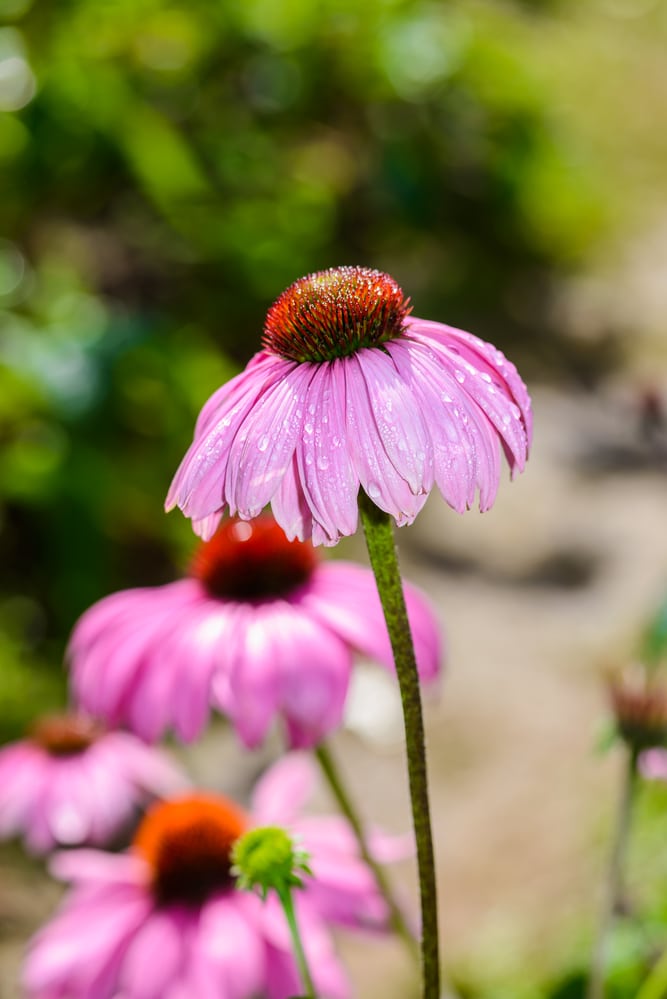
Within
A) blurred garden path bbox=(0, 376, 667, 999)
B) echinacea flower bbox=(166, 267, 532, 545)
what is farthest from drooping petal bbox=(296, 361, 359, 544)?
blurred garden path bbox=(0, 376, 667, 999)

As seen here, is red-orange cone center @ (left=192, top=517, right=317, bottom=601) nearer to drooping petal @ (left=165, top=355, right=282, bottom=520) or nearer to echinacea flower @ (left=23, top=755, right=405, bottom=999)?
echinacea flower @ (left=23, top=755, right=405, bottom=999)

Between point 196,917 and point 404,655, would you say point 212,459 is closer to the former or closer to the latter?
point 404,655

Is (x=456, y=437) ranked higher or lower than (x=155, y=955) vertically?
higher

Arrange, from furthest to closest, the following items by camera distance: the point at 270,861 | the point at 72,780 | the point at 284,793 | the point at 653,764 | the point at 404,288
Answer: the point at 404,288 < the point at 72,780 < the point at 284,793 < the point at 653,764 < the point at 270,861

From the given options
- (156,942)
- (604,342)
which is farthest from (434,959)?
(604,342)

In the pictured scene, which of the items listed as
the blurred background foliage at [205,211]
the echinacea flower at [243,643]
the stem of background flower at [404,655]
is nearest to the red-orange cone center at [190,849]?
the echinacea flower at [243,643]

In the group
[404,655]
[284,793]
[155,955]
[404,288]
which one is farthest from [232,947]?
[404,288]
